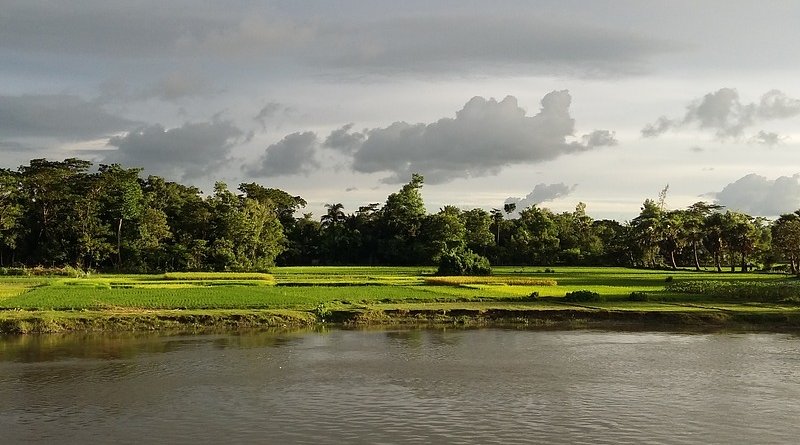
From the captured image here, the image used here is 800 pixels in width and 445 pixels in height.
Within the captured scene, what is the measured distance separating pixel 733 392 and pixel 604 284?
38086mm

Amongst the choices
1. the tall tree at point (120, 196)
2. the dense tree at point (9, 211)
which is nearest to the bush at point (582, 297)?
the tall tree at point (120, 196)

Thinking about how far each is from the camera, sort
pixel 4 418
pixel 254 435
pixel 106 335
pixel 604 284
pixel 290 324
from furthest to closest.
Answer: pixel 604 284, pixel 290 324, pixel 106 335, pixel 4 418, pixel 254 435

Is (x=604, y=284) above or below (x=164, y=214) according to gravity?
below

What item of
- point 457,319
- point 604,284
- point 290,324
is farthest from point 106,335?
point 604,284

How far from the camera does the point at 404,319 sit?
34844 millimetres

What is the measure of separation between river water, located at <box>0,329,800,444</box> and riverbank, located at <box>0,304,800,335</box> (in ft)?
7.52

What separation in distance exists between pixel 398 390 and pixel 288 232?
298 feet

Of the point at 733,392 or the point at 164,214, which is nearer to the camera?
the point at 733,392

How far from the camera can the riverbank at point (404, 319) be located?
3141 centimetres

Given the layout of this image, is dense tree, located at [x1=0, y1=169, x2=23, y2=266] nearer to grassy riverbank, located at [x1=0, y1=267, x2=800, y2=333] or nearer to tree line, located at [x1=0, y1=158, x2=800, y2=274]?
tree line, located at [x1=0, y1=158, x2=800, y2=274]

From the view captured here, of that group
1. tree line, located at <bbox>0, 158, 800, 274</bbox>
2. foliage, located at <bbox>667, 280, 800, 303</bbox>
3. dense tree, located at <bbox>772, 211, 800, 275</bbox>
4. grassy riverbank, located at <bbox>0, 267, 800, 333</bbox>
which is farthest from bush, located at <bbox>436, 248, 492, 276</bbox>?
dense tree, located at <bbox>772, 211, 800, 275</bbox>

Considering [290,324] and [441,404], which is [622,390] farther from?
[290,324]

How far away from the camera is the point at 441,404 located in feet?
58.4

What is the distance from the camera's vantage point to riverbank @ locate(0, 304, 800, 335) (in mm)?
31406
